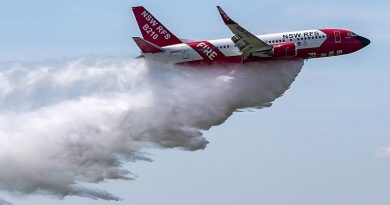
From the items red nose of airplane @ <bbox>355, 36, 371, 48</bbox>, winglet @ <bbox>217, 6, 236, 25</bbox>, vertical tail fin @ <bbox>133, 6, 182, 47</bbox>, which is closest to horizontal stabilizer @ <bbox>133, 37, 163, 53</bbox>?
vertical tail fin @ <bbox>133, 6, 182, 47</bbox>

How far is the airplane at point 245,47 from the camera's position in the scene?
57.4 metres

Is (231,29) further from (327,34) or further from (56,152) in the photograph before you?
(56,152)

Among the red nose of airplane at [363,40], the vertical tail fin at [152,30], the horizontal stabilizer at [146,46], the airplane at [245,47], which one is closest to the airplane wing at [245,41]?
the airplane at [245,47]

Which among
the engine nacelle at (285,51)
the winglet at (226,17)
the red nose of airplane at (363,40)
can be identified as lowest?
the engine nacelle at (285,51)

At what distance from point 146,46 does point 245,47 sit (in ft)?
23.2

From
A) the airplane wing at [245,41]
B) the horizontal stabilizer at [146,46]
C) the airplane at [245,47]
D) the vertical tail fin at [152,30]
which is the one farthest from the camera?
the vertical tail fin at [152,30]

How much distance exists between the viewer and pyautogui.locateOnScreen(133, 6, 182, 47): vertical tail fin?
6062 cm

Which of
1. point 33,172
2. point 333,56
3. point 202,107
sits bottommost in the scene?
point 33,172

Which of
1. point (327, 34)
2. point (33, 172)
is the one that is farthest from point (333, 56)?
point (33, 172)

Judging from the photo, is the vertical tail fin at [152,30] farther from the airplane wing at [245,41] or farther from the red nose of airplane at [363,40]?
the red nose of airplane at [363,40]

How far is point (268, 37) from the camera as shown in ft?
A: 193

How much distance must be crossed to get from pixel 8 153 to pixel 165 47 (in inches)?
568

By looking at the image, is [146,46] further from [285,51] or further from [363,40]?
[363,40]

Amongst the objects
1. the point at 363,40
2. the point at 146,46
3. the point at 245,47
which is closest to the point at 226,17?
the point at 245,47
